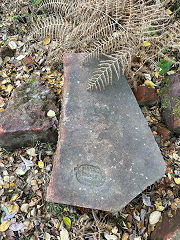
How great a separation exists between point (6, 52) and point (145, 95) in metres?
2.12

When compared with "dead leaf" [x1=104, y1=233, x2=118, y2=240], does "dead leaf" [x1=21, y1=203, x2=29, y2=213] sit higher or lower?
higher

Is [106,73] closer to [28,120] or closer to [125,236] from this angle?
[28,120]

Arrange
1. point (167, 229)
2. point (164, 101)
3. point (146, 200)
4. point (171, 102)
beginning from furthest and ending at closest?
point (164, 101) → point (171, 102) → point (146, 200) → point (167, 229)

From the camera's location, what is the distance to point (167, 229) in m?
2.00

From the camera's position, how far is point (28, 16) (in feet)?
12.0

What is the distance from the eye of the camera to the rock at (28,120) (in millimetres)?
Answer: 2416

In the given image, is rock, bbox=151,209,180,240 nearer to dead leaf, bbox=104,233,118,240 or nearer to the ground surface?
the ground surface

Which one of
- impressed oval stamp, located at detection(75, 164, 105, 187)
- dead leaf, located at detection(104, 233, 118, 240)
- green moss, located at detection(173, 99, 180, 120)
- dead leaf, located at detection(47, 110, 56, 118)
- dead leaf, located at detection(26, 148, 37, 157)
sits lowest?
dead leaf, located at detection(104, 233, 118, 240)

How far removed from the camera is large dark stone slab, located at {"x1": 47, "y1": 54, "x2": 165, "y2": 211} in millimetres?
1977

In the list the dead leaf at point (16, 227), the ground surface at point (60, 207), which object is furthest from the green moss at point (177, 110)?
the dead leaf at point (16, 227)

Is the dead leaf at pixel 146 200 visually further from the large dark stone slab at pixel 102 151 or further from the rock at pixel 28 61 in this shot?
the rock at pixel 28 61

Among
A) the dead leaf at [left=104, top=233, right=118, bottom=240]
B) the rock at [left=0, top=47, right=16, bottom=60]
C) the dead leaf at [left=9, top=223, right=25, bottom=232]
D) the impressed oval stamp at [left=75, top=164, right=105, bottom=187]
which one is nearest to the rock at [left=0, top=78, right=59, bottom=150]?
the impressed oval stamp at [left=75, top=164, right=105, bottom=187]

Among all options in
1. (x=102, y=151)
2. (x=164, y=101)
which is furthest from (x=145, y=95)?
(x=102, y=151)

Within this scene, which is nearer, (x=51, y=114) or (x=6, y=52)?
(x=51, y=114)
